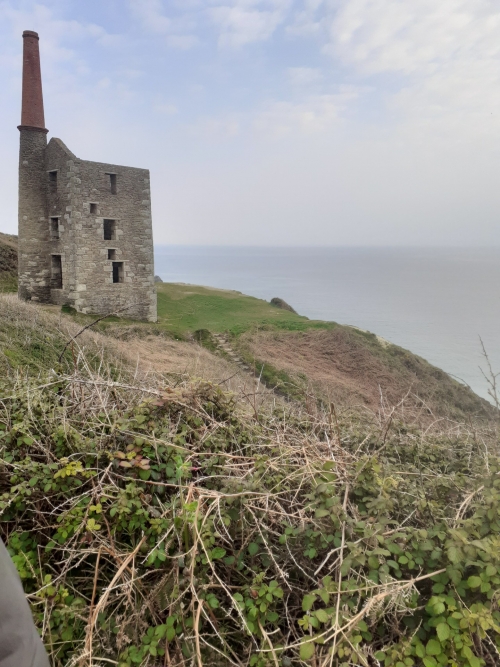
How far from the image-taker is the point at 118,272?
2300 centimetres

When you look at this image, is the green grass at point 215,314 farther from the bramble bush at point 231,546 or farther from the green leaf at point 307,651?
the green leaf at point 307,651

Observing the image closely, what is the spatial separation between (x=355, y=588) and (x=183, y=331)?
2075 centimetres

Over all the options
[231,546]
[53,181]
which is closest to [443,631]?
[231,546]

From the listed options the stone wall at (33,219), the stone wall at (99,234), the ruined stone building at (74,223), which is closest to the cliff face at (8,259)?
the stone wall at (33,219)

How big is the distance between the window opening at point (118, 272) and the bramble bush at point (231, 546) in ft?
65.8

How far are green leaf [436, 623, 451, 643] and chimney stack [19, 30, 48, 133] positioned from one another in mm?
24996

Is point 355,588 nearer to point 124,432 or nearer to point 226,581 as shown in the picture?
point 226,581

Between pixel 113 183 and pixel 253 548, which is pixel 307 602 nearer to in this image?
pixel 253 548

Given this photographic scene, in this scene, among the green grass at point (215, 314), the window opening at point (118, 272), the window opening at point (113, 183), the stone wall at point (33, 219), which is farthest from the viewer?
the green grass at point (215, 314)

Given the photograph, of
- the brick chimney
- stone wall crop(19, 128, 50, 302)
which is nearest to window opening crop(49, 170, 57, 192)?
the brick chimney

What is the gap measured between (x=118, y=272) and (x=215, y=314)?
655cm

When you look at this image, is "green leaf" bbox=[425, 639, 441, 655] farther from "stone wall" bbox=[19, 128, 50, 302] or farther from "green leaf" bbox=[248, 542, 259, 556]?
"stone wall" bbox=[19, 128, 50, 302]

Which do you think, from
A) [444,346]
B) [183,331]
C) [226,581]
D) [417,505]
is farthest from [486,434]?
[444,346]

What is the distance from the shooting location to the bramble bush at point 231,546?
92.0 inches
